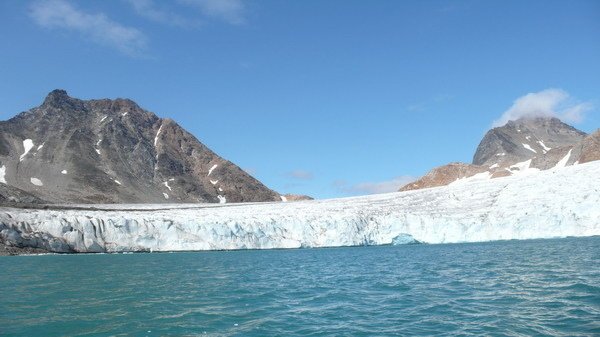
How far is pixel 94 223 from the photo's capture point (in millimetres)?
45500

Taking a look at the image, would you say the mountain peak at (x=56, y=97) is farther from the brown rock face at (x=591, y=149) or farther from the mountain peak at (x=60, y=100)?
the brown rock face at (x=591, y=149)

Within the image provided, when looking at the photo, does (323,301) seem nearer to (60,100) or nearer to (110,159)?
(110,159)

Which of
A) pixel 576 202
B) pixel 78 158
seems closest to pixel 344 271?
pixel 576 202

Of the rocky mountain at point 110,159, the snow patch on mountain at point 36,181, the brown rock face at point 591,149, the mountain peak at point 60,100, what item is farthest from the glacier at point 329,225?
the mountain peak at point 60,100

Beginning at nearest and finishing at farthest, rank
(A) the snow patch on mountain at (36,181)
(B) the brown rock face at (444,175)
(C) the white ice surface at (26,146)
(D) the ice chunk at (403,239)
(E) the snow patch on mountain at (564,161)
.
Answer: (D) the ice chunk at (403,239)
(E) the snow patch on mountain at (564,161)
(A) the snow patch on mountain at (36,181)
(B) the brown rock face at (444,175)
(C) the white ice surface at (26,146)

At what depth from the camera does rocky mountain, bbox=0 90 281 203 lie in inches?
4862

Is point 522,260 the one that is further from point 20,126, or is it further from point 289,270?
point 20,126

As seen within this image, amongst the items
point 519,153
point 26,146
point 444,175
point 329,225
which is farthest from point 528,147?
point 26,146

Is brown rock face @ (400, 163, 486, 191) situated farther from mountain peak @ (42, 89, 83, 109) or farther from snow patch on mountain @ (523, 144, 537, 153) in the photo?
mountain peak @ (42, 89, 83, 109)

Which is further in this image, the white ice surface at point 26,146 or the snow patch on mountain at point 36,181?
the white ice surface at point 26,146

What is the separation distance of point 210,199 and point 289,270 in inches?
4963

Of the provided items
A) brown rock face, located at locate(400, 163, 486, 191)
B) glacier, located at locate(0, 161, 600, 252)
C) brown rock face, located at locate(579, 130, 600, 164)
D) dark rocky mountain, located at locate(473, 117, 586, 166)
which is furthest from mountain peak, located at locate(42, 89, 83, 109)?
brown rock face, located at locate(579, 130, 600, 164)

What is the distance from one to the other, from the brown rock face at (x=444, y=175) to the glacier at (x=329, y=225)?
78.0 m

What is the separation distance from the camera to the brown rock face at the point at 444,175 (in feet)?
417
